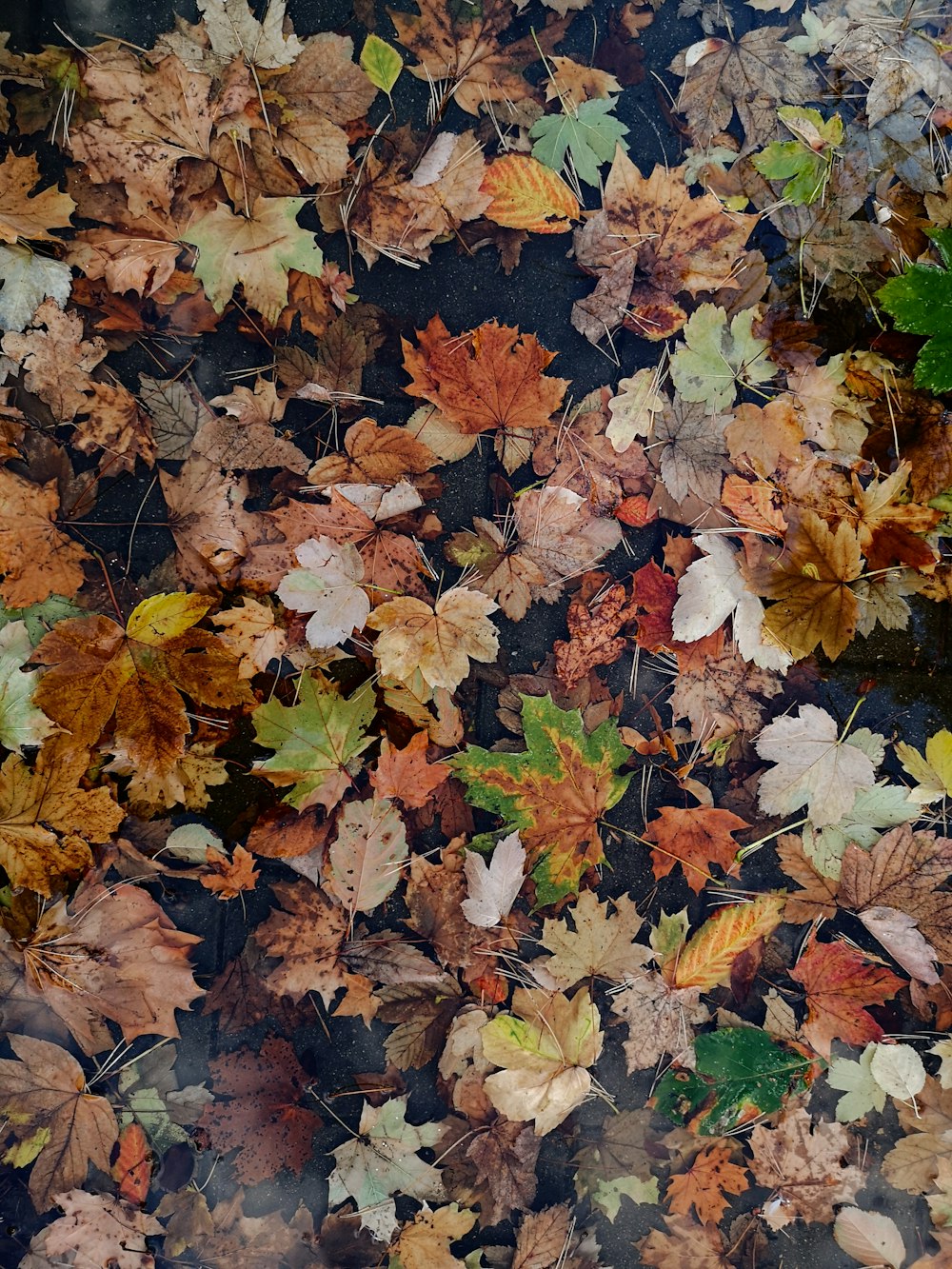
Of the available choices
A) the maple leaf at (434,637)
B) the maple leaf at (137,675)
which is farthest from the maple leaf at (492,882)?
the maple leaf at (137,675)

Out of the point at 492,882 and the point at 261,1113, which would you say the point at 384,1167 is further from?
the point at 492,882

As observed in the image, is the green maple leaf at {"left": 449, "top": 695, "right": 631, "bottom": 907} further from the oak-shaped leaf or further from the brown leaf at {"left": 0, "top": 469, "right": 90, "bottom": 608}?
the brown leaf at {"left": 0, "top": 469, "right": 90, "bottom": 608}

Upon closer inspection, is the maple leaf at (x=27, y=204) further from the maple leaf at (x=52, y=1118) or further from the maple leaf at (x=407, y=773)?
the maple leaf at (x=52, y=1118)

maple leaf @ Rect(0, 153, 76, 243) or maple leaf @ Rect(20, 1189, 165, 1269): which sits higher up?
maple leaf @ Rect(0, 153, 76, 243)

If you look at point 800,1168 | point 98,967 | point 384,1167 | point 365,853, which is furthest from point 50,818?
point 800,1168

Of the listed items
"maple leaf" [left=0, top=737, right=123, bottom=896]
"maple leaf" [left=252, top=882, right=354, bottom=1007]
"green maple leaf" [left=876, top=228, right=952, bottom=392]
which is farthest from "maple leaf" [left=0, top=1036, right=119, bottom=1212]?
"green maple leaf" [left=876, top=228, right=952, bottom=392]

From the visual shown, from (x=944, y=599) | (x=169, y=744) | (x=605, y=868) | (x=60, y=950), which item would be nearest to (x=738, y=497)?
(x=944, y=599)
